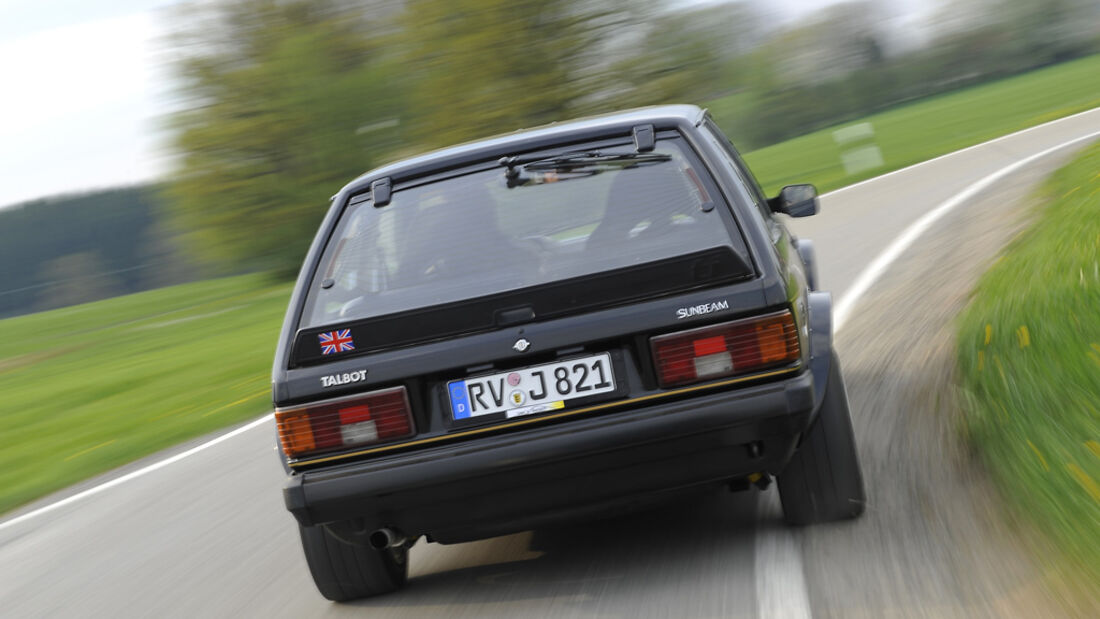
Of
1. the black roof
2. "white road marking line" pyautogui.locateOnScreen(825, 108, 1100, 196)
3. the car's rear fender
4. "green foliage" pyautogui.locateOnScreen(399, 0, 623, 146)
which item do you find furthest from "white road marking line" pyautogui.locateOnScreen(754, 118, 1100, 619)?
"green foliage" pyautogui.locateOnScreen(399, 0, 623, 146)

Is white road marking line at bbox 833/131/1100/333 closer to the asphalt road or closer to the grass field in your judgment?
the asphalt road

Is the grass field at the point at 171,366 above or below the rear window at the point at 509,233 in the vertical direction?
below

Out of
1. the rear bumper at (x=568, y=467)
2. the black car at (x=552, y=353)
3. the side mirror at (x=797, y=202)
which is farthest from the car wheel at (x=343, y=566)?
the side mirror at (x=797, y=202)

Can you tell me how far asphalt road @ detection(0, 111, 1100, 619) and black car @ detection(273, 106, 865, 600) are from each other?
33cm

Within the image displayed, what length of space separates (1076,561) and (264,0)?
41862mm

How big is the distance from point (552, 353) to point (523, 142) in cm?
87

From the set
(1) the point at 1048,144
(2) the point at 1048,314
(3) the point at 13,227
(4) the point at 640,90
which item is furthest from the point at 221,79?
(3) the point at 13,227

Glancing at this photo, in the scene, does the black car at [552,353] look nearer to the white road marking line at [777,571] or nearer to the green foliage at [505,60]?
the white road marking line at [777,571]

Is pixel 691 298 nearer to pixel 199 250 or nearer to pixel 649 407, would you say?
pixel 649 407

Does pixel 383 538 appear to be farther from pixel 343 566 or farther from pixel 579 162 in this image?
pixel 579 162

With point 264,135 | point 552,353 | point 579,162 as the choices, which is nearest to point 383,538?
point 552,353

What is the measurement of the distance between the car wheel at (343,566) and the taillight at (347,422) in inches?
22.6

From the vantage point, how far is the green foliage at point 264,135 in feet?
129

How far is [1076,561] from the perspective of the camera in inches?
142
